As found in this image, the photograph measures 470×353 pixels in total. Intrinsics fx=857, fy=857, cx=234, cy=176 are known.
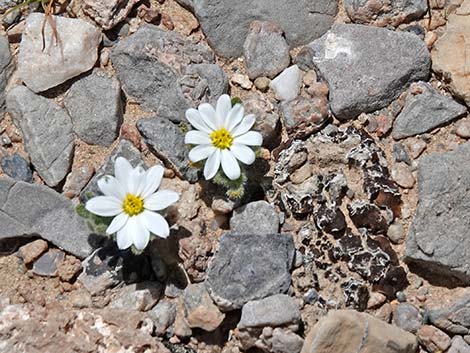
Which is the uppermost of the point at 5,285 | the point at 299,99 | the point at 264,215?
the point at 299,99

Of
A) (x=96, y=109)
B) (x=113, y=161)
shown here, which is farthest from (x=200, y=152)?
(x=96, y=109)

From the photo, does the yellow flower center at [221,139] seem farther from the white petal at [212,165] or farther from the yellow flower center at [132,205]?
the yellow flower center at [132,205]

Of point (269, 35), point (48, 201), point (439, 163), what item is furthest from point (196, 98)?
point (439, 163)

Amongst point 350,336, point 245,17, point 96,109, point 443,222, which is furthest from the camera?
point 245,17

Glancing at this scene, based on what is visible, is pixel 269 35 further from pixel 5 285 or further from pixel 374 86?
pixel 5 285

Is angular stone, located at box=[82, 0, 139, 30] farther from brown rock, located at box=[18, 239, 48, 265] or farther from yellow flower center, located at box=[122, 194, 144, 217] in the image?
brown rock, located at box=[18, 239, 48, 265]

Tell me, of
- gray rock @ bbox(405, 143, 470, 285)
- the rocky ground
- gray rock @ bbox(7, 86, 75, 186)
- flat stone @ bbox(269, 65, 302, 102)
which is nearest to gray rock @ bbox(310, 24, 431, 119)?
the rocky ground

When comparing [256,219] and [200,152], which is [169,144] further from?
[256,219]
